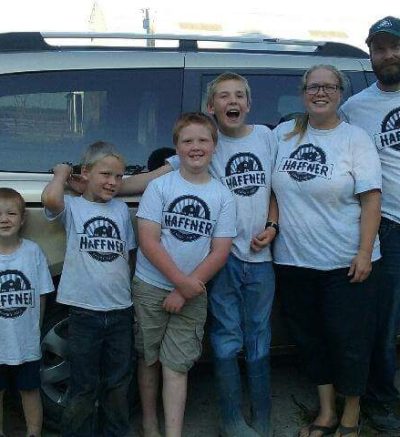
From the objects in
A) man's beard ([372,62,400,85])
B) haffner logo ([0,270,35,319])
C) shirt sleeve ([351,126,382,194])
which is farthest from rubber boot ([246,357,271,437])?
man's beard ([372,62,400,85])

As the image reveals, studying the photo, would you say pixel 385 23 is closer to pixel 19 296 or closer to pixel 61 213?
pixel 61 213

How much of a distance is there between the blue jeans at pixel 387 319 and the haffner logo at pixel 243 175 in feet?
2.29

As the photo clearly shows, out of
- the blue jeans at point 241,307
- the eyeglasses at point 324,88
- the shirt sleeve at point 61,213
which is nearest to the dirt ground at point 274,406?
the blue jeans at point 241,307

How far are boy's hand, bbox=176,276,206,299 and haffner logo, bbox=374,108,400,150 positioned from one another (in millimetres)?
1137

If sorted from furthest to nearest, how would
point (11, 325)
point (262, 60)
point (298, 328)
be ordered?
1. point (262, 60)
2. point (298, 328)
3. point (11, 325)

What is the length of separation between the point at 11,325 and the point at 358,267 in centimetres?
161

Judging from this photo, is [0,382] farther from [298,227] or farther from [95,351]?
[298,227]

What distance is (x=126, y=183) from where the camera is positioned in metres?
2.93

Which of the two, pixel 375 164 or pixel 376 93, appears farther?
pixel 376 93

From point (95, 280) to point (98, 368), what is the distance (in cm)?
44

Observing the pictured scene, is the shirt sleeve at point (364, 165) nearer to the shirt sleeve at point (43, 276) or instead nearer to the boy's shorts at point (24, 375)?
the shirt sleeve at point (43, 276)

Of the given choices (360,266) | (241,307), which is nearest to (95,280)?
(241,307)

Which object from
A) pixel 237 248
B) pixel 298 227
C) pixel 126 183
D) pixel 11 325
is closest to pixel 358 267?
pixel 298 227

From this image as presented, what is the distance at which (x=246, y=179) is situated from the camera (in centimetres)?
288
